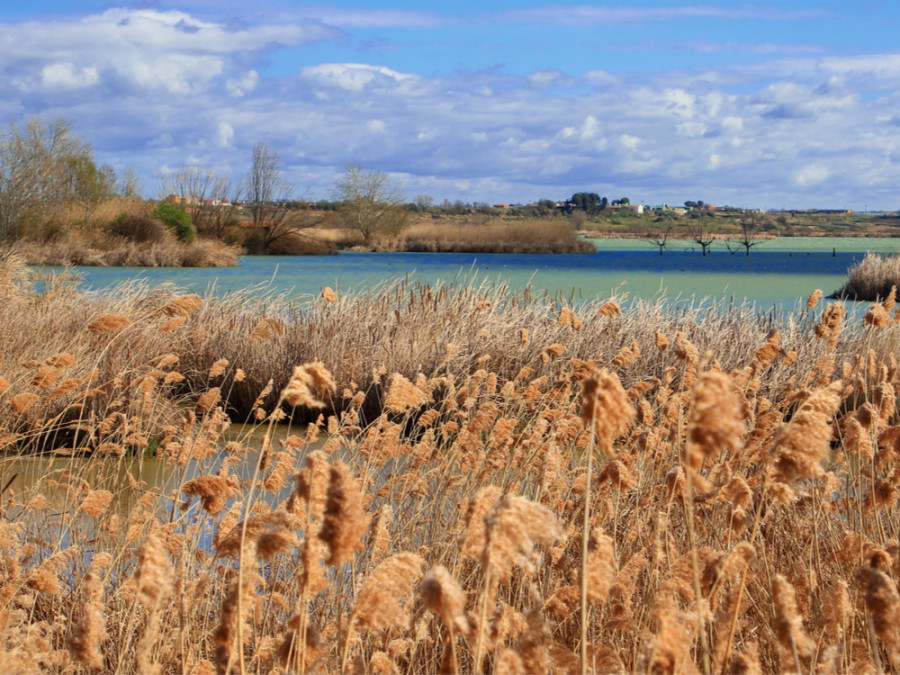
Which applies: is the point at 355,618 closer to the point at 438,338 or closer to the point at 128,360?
the point at 128,360

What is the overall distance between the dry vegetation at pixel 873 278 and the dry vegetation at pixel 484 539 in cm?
2464

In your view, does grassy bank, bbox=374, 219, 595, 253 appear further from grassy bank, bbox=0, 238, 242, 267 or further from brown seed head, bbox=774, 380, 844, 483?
brown seed head, bbox=774, 380, 844, 483

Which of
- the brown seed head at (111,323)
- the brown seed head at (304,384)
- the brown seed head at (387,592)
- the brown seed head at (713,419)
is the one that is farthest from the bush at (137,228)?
the brown seed head at (713,419)

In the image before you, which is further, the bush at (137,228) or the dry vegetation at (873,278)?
the bush at (137,228)

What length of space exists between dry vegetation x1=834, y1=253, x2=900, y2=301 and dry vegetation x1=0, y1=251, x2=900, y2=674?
24641 mm

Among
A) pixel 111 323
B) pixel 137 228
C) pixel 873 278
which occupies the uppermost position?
pixel 137 228

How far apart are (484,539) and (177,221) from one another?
166ft

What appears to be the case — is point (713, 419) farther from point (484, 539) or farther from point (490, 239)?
point (490, 239)

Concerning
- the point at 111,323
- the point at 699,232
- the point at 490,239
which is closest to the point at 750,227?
the point at 699,232

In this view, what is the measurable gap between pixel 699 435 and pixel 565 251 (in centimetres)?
7724

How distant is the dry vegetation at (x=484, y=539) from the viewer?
4.90ft

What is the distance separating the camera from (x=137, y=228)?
46844 millimetres

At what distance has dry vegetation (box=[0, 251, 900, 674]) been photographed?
4.90ft

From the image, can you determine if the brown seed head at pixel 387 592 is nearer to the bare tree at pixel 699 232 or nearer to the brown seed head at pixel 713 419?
the brown seed head at pixel 713 419
